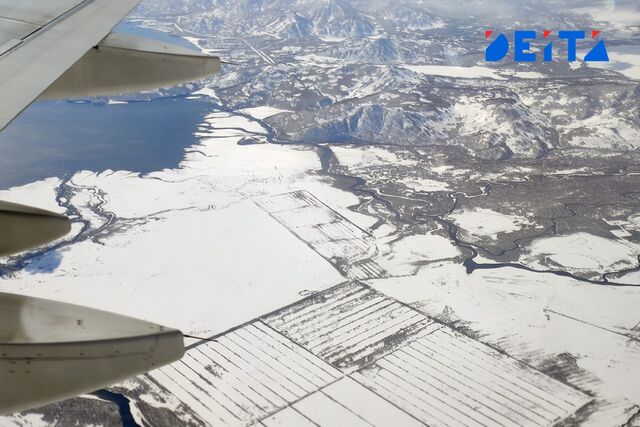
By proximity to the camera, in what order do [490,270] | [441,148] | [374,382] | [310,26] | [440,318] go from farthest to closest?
[310,26] → [441,148] → [490,270] → [440,318] → [374,382]

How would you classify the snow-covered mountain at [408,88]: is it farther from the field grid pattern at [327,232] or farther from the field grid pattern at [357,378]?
the field grid pattern at [357,378]

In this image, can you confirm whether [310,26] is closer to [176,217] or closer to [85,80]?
[176,217]

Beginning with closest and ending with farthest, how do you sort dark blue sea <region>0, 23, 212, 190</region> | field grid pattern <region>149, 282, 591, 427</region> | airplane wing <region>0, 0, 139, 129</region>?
airplane wing <region>0, 0, 139, 129</region>, field grid pattern <region>149, 282, 591, 427</region>, dark blue sea <region>0, 23, 212, 190</region>

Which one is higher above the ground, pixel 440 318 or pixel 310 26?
pixel 310 26

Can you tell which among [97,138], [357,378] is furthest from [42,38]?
[97,138]

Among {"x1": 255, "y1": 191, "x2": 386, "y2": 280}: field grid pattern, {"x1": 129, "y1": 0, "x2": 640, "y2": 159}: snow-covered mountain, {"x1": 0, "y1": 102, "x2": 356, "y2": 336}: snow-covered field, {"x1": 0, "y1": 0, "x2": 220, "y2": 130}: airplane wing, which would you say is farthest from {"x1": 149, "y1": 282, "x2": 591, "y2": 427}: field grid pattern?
{"x1": 129, "y1": 0, "x2": 640, "y2": 159}: snow-covered mountain

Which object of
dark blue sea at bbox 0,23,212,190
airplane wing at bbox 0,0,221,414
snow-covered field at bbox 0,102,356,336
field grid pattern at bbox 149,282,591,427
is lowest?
field grid pattern at bbox 149,282,591,427

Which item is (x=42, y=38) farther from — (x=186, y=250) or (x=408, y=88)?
(x=408, y=88)

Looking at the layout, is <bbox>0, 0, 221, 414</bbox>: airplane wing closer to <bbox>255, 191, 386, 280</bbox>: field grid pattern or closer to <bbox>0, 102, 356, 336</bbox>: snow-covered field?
<bbox>0, 102, 356, 336</bbox>: snow-covered field

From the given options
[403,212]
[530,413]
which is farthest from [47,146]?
[530,413]
